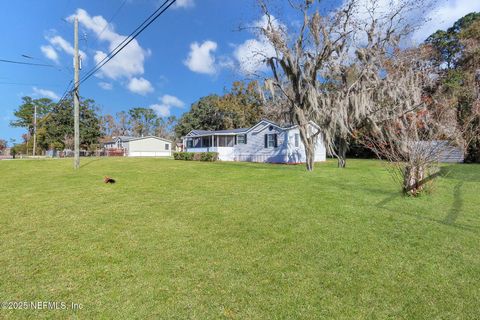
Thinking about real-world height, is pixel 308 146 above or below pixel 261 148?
below

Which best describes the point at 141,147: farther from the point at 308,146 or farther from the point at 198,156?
the point at 308,146

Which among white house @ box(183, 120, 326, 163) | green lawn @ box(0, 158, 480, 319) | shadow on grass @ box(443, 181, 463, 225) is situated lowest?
green lawn @ box(0, 158, 480, 319)

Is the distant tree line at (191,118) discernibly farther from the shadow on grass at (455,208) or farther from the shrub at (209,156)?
the shadow on grass at (455,208)

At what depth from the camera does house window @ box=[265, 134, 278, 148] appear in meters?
21.7

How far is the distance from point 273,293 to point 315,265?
812mm

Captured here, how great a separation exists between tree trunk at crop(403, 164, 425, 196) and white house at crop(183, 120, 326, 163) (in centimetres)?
1074

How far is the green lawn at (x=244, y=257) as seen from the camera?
2488mm

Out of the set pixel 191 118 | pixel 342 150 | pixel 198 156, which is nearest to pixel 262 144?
pixel 198 156

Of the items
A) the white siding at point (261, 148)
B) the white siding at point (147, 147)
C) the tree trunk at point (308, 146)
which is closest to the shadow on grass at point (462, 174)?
the tree trunk at point (308, 146)

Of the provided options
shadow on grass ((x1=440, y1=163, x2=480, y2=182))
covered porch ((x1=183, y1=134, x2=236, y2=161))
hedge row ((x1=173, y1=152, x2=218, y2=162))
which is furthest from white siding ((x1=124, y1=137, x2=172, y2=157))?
shadow on grass ((x1=440, y1=163, x2=480, y2=182))

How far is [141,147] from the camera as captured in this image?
135 feet

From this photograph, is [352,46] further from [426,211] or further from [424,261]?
[424,261]

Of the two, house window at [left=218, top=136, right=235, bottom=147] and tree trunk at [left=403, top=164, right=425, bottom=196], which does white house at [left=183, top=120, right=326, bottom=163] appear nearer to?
house window at [left=218, top=136, right=235, bottom=147]

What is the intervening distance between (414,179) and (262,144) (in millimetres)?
16162
